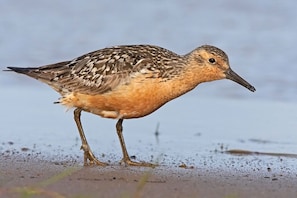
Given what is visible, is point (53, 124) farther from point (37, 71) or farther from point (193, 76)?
point (193, 76)

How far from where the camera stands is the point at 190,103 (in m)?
11.0

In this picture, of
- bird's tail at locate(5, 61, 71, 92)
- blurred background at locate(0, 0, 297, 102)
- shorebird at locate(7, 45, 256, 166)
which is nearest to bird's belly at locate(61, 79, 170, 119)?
shorebird at locate(7, 45, 256, 166)

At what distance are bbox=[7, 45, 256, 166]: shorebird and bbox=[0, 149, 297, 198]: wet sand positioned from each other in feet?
1.63

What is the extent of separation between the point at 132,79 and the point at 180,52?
4.78 meters

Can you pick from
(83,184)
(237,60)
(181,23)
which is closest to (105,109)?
(83,184)

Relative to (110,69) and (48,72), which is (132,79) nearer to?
(110,69)

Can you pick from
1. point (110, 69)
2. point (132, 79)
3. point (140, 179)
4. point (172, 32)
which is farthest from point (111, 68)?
point (172, 32)

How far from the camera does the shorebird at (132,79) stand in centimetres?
834

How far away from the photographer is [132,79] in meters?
8.36

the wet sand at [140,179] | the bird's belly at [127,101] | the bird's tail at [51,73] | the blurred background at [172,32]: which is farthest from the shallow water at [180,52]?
the bird's tail at [51,73]

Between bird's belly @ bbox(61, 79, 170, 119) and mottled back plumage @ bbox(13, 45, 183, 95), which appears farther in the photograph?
mottled back plumage @ bbox(13, 45, 183, 95)

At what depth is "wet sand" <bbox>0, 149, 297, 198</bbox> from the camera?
6.63 metres

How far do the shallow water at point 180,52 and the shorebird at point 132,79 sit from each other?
495 millimetres

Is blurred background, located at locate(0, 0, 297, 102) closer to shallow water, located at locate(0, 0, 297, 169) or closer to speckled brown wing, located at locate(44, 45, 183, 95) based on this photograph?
shallow water, located at locate(0, 0, 297, 169)
